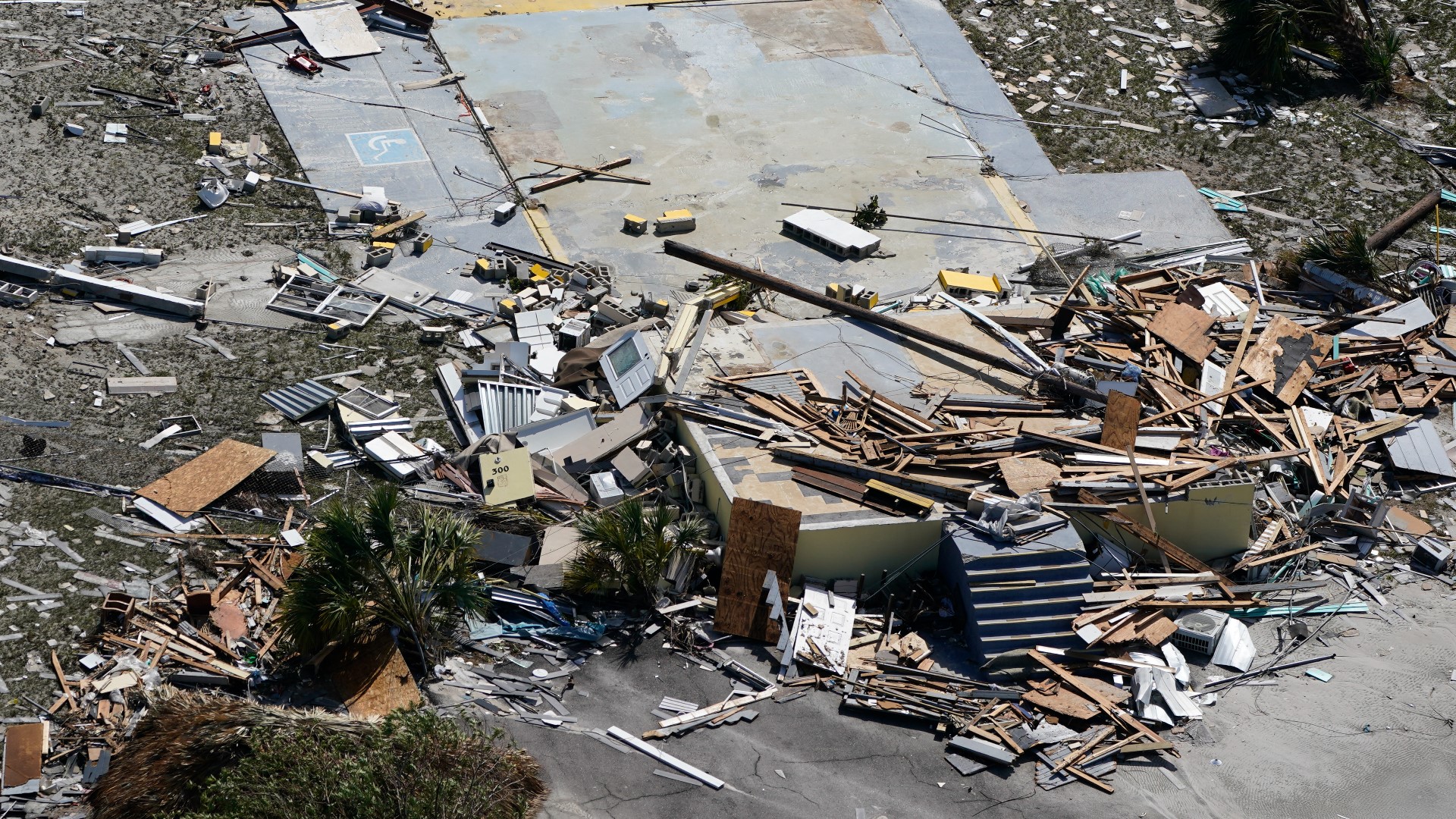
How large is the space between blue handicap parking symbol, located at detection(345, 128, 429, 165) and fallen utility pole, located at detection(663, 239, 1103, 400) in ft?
17.6

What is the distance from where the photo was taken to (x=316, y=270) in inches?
919

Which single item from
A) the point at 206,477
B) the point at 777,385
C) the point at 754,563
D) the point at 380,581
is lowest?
the point at 206,477

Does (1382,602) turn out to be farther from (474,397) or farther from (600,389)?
(474,397)

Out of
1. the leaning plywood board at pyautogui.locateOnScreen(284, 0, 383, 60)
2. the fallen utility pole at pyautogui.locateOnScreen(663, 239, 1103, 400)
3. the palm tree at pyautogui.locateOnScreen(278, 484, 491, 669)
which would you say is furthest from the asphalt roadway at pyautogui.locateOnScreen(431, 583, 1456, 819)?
the leaning plywood board at pyautogui.locateOnScreen(284, 0, 383, 60)

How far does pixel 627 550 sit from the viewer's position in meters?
17.2

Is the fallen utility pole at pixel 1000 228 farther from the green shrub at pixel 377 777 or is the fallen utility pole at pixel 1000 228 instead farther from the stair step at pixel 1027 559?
the green shrub at pixel 377 777

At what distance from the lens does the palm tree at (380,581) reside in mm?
A: 16109

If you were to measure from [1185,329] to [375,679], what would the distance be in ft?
41.0

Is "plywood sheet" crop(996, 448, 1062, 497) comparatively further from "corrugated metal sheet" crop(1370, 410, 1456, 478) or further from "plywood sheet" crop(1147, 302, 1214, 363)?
"corrugated metal sheet" crop(1370, 410, 1456, 478)

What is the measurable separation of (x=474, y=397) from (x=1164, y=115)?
51.1ft

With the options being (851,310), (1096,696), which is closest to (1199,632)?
(1096,696)

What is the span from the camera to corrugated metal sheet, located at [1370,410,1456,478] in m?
20.3

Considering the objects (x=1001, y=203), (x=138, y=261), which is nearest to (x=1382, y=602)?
(x=1001, y=203)

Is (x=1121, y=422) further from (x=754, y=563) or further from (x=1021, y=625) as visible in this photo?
(x=754, y=563)
